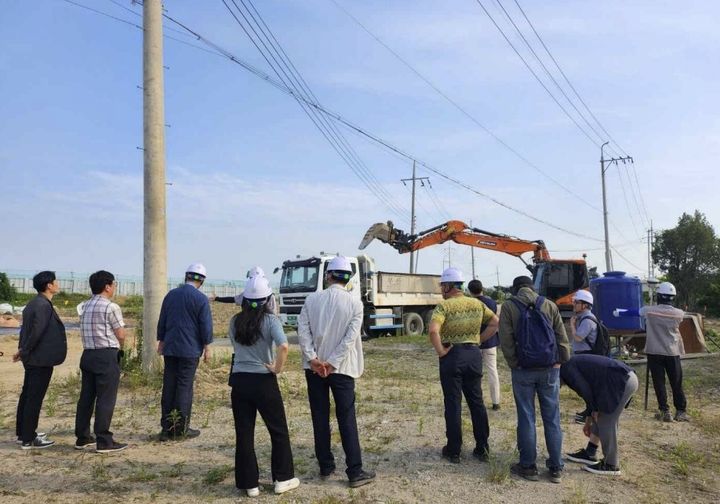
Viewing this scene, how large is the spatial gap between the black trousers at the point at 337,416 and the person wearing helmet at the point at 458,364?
0.99 metres

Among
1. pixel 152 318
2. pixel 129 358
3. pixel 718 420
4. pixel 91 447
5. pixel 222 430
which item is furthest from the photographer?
pixel 129 358

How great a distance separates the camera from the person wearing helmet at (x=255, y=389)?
445 cm

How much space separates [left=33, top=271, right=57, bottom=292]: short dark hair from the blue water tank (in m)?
10.4

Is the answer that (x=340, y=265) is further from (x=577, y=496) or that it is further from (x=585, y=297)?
(x=585, y=297)

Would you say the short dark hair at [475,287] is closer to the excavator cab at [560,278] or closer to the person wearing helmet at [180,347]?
the person wearing helmet at [180,347]

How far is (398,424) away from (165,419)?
2612 millimetres

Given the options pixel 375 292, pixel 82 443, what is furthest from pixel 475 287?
pixel 375 292

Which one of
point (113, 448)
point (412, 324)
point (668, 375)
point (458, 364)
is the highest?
point (458, 364)

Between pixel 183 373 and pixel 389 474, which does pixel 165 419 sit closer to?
pixel 183 373

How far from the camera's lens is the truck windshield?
17.2 m

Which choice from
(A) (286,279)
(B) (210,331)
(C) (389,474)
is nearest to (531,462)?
(C) (389,474)

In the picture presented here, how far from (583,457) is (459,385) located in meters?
1.36

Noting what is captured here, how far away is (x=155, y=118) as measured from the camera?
9.13 meters

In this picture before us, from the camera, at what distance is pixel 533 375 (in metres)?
4.97
